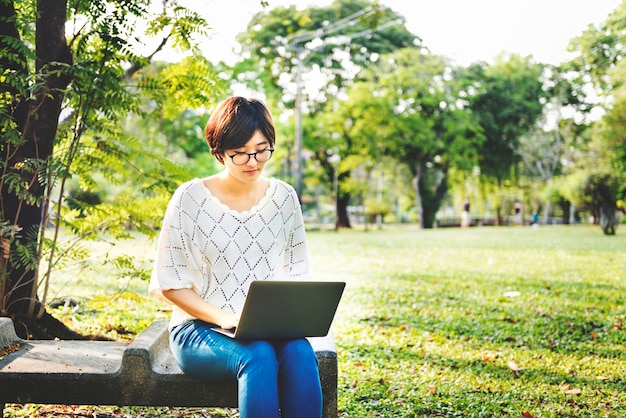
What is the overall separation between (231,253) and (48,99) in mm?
2283

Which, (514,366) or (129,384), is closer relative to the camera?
(129,384)

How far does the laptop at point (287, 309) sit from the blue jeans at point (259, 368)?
5 cm

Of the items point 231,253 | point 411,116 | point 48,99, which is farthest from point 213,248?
point 411,116

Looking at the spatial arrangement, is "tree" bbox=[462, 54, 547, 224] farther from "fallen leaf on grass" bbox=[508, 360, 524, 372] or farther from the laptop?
the laptop

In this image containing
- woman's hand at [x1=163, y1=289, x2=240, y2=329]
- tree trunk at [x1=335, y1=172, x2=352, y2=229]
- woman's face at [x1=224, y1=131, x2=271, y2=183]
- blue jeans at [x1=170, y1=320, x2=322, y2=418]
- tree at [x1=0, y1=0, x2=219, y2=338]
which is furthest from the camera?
tree trunk at [x1=335, y1=172, x2=352, y2=229]

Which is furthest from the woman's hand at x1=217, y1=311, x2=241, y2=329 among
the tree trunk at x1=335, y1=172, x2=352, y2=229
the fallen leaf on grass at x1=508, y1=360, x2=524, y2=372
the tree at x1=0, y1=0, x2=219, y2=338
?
the tree trunk at x1=335, y1=172, x2=352, y2=229

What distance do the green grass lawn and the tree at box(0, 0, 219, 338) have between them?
0.50 m

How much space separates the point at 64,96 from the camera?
4508 mm

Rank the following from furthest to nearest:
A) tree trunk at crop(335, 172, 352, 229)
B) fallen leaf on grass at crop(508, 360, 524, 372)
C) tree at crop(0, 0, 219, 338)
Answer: tree trunk at crop(335, 172, 352, 229), fallen leaf on grass at crop(508, 360, 524, 372), tree at crop(0, 0, 219, 338)

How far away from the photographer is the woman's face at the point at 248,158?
2881 millimetres

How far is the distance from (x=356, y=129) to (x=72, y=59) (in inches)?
1027

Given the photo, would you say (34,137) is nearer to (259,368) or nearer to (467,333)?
(259,368)

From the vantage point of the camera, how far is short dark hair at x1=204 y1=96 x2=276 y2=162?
2.84 metres

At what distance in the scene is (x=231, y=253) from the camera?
295 cm
